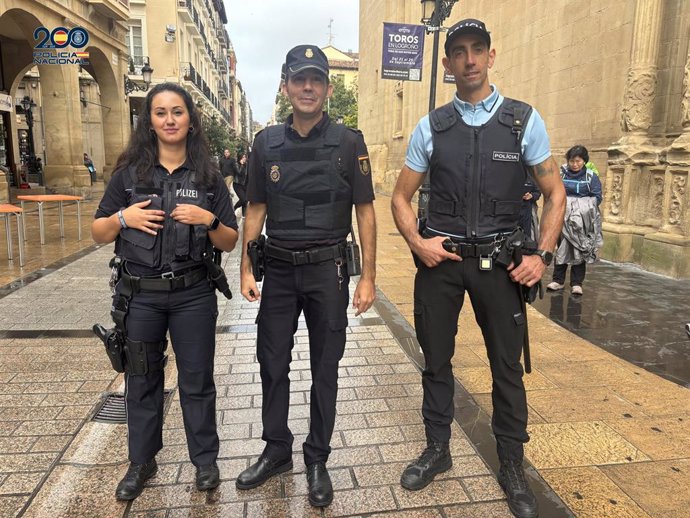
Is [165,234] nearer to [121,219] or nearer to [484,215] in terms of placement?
[121,219]

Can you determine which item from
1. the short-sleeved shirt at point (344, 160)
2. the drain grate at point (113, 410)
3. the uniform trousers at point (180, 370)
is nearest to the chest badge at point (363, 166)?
the short-sleeved shirt at point (344, 160)

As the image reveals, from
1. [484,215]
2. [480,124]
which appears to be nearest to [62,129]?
[480,124]

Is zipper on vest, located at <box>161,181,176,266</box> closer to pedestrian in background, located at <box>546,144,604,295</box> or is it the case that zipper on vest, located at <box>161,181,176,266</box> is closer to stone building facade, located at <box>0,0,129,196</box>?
pedestrian in background, located at <box>546,144,604,295</box>

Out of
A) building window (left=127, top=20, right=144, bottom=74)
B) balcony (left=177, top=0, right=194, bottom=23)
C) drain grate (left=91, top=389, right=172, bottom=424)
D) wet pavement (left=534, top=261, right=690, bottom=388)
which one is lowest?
drain grate (left=91, top=389, right=172, bottom=424)

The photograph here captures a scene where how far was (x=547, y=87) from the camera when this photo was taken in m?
11.3

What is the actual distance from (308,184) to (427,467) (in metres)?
1.60

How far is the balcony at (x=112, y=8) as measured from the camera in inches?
710

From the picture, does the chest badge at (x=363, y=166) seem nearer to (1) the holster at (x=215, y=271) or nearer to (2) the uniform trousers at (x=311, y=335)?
(2) the uniform trousers at (x=311, y=335)

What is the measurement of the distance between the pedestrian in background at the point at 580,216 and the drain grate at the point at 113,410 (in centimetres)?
498

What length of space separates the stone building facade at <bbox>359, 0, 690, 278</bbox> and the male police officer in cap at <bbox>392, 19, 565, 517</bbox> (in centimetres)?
613

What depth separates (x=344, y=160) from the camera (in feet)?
8.67

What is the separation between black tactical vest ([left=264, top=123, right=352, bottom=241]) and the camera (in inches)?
103

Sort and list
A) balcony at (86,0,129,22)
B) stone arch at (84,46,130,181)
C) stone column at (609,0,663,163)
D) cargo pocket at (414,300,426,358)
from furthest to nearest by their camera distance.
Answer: stone arch at (84,46,130,181) < balcony at (86,0,129,22) < stone column at (609,0,663,163) < cargo pocket at (414,300,426,358)

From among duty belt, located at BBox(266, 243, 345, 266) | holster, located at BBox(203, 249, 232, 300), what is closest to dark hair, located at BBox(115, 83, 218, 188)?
holster, located at BBox(203, 249, 232, 300)
